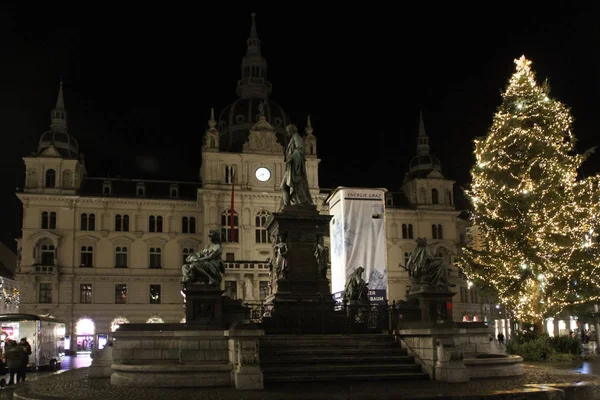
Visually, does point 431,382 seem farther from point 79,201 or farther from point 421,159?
point 421,159

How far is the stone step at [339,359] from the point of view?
17.0 meters

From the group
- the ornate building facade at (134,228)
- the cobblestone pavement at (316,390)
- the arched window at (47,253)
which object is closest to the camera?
the cobblestone pavement at (316,390)

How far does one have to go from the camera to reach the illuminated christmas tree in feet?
89.9

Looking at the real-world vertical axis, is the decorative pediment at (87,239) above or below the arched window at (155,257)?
above

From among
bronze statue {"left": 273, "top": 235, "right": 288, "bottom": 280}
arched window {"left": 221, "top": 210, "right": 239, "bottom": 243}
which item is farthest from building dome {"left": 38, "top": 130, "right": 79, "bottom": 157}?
bronze statue {"left": 273, "top": 235, "right": 288, "bottom": 280}

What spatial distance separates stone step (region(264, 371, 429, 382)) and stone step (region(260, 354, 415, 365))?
26.2 inches

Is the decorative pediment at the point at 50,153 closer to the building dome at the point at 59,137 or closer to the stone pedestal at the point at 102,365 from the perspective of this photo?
the building dome at the point at 59,137

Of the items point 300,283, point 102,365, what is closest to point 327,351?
point 300,283

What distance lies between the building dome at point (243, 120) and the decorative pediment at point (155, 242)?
429 inches

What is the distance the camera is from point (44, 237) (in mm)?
59062

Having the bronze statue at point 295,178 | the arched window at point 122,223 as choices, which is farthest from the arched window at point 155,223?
the bronze statue at point 295,178

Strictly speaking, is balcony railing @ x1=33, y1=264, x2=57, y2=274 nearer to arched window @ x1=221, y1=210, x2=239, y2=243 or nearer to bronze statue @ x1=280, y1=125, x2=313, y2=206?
arched window @ x1=221, y1=210, x2=239, y2=243

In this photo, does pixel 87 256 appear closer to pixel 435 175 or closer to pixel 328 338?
pixel 435 175

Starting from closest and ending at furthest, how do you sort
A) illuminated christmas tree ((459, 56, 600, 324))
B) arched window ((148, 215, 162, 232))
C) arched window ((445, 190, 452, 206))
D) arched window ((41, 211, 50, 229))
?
illuminated christmas tree ((459, 56, 600, 324))
arched window ((41, 211, 50, 229))
arched window ((148, 215, 162, 232))
arched window ((445, 190, 452, 206))
